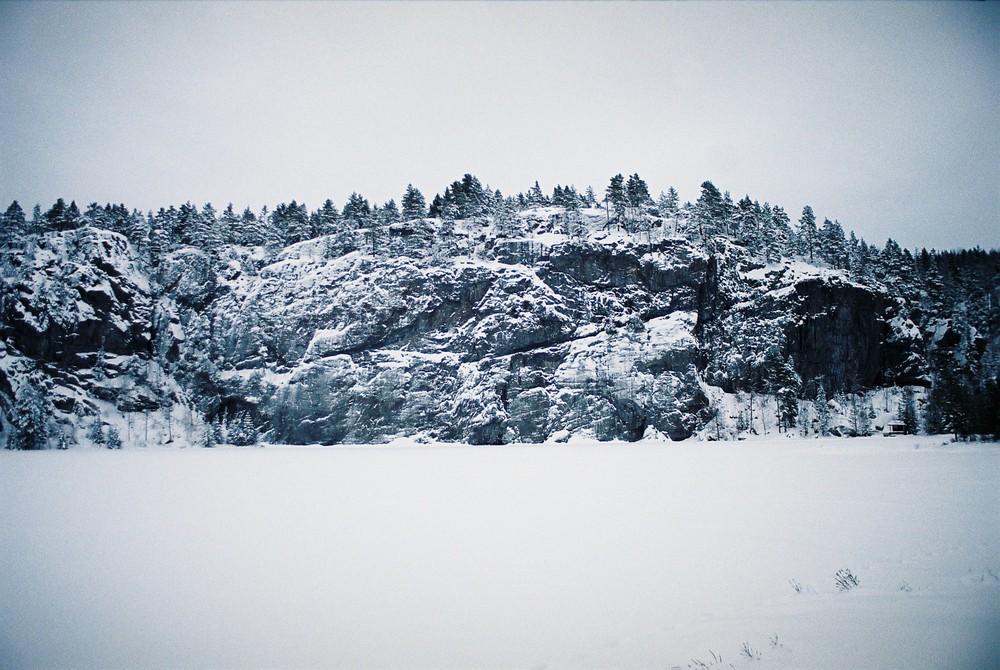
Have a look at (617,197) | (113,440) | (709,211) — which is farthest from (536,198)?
(113,440)

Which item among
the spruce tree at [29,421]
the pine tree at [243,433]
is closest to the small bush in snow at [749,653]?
the pine tree at [243,433]

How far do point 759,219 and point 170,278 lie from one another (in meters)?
145

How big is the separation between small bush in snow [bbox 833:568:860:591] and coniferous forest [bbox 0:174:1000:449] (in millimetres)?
77724

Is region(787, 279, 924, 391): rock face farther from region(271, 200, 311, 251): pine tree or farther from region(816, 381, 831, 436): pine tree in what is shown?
region(271, 200, 311, 251): pine tree

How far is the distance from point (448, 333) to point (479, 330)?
678cm

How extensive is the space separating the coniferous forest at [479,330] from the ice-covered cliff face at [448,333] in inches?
16.7

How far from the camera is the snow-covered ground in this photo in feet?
26.0

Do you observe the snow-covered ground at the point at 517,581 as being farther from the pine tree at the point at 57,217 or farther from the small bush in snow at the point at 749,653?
the pine tree at the point at 57,217

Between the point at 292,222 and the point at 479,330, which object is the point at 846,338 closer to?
the point at 479,330

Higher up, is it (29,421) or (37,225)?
(37,225)

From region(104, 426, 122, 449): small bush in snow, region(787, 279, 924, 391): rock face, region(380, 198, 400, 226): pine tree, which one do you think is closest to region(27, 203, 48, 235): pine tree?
region(104, 426, 122, 449): small bush in snow

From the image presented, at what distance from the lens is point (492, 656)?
328 inches

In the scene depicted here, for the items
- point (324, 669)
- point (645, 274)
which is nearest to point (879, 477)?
point (324, 669)

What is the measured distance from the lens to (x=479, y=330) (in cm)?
9912
